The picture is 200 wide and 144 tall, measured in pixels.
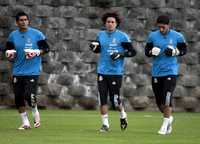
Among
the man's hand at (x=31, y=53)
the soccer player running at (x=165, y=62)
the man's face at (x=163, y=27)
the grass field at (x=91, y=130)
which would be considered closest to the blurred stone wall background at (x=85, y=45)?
the grass field at (x=91, y=130)

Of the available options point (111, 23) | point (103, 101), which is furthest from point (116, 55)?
point (103, 101)

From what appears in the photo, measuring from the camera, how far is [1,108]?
86.0 ft

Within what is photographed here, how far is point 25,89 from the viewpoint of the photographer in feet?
59.5

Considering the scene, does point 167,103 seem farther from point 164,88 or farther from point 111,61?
point 111,61

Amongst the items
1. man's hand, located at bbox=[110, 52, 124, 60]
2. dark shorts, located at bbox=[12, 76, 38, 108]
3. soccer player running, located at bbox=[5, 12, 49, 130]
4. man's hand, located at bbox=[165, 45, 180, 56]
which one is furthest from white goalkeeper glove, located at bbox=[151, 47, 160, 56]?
dark shorts, located at bbox=[12, 76, 38, 108]

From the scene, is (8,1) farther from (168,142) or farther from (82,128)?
(168,142)

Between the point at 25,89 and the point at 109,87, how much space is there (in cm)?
174

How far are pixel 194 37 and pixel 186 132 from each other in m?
8.76

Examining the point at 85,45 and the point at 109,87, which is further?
the point at 85,45

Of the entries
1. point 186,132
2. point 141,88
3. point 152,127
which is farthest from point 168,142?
point 141,88

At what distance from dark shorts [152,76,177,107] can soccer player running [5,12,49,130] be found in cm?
237

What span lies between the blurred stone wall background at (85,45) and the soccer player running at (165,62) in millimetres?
8768

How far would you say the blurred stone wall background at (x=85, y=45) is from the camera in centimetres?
2620

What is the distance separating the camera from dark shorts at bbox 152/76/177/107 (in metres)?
17.2
